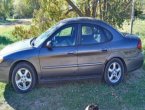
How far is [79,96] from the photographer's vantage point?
7922 millimetres

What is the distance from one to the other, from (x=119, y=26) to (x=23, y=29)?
16.4 feet

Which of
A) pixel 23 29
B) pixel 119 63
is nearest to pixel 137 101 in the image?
pixel 119 63

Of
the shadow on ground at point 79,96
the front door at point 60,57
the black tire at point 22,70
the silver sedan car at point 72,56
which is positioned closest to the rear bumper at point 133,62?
the silver sedan car at point 72,56

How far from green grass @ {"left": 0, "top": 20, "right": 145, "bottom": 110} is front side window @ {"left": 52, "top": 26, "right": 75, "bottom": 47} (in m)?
1.06

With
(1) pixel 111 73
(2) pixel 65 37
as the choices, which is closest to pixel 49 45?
(2) pixel 65 37

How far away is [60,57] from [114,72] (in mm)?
1431

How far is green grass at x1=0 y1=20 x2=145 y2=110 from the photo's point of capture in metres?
7.53

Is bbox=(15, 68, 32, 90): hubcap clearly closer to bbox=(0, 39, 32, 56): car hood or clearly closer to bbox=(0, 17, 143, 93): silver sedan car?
bbox=(0, 17, 143, 93): silver sedan car

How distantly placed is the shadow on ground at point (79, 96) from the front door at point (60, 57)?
1.33 ft

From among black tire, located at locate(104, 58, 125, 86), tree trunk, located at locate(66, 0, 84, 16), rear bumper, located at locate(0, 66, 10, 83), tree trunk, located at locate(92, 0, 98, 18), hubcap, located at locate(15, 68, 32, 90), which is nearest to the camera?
rear bumper, located at locate(0, 66, 10, 83)

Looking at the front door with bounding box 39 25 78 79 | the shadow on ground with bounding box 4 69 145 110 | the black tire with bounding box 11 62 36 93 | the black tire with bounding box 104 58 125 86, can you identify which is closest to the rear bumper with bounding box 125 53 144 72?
the black tire with bounding box 104 58 125 86

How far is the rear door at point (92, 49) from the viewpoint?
8.24 metres

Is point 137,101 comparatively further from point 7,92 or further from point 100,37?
point 7,92

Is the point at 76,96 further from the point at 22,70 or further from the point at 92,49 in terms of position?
the point at 22,70
